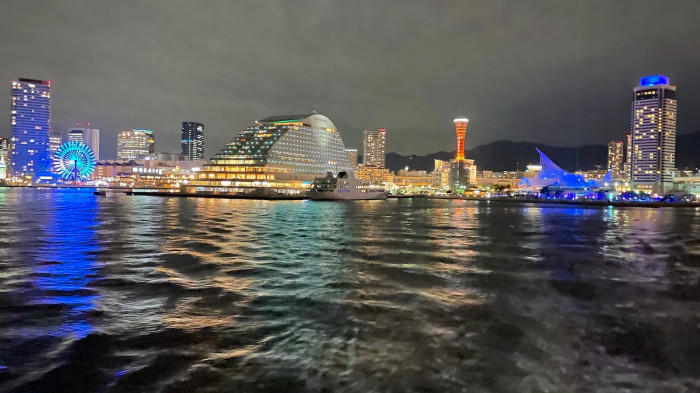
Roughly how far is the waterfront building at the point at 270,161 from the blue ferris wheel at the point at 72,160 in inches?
2819

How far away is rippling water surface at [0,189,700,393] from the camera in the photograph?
641 cm

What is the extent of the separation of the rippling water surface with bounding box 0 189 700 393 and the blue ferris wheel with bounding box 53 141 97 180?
176 m

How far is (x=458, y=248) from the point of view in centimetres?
2253

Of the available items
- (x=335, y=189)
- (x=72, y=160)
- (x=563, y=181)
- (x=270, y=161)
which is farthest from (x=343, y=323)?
(x=72, y=160)

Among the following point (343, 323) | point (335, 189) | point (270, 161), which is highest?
point (270, 161)

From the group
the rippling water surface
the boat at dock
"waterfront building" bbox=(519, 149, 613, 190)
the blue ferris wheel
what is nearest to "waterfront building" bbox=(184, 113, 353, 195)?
the boat at dock

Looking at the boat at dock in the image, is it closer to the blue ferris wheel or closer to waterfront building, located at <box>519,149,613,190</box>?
waterfront building, located at <box>519,149,613,190</box>

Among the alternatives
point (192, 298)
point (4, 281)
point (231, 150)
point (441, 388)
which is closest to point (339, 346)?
point (441, 388)

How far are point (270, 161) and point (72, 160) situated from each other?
97364 millimetres

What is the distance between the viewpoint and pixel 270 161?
124 metres

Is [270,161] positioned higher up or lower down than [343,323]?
higher up

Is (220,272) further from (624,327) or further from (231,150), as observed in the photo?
(231,150)

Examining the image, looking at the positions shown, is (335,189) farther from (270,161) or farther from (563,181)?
(563,181)

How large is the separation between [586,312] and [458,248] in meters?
12.2
